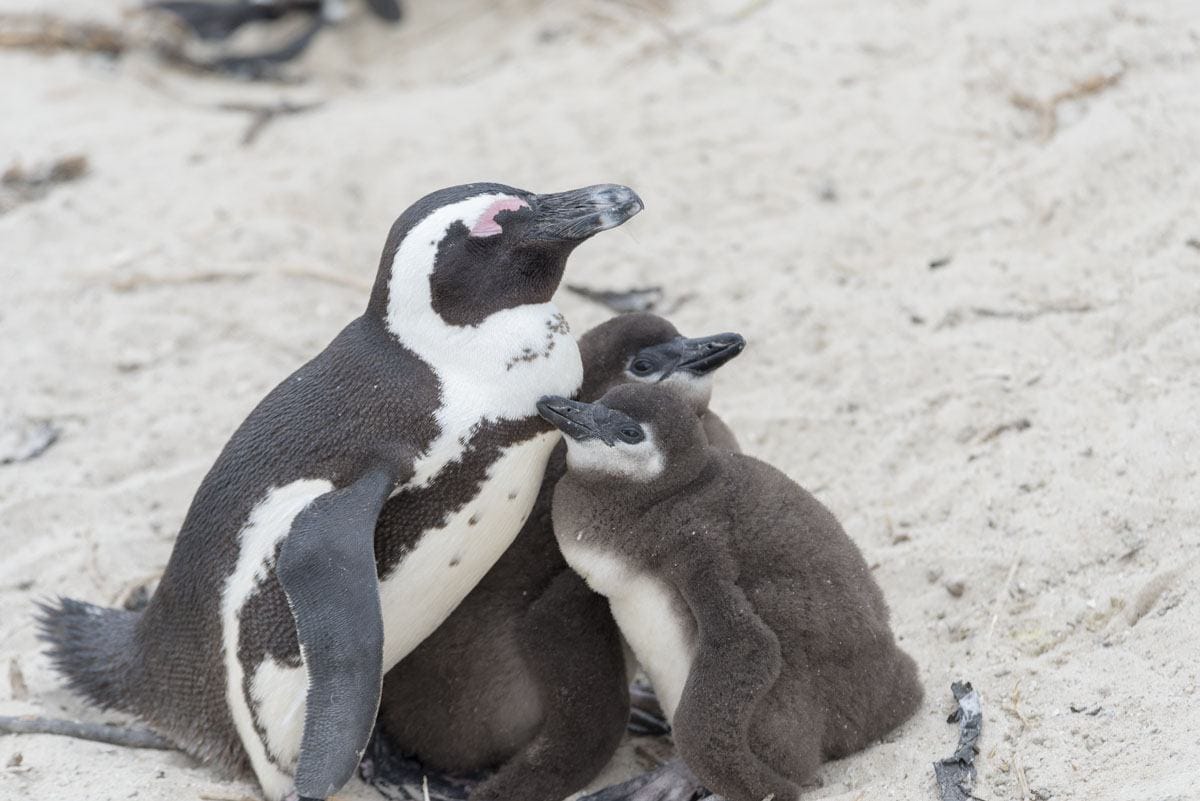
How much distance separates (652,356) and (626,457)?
1.71 ft

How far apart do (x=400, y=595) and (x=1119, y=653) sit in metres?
1.54

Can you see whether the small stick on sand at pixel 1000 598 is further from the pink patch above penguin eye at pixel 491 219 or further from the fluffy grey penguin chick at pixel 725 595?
the pink patch above penguin eye at pixel 491 219

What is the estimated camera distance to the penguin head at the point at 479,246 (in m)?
3.15

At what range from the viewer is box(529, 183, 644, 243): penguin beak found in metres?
3.14

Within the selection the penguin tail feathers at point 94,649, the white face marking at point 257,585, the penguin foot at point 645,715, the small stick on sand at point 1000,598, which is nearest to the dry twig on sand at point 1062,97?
the small stick on sand at point 1000,598

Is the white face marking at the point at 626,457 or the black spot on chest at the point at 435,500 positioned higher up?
the white face marking at the point at 626,457

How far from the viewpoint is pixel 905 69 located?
6094 millimetres

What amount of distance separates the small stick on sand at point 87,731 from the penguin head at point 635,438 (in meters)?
1.34

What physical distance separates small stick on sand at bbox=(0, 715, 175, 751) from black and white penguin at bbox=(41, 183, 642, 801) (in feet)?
1.00

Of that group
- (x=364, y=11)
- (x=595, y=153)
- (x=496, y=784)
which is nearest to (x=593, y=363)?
(x=496, y=784)

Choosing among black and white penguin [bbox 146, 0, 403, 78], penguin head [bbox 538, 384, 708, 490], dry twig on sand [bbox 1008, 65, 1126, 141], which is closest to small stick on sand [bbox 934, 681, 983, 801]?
penguin head [bbox 538, 384, 708, 490]

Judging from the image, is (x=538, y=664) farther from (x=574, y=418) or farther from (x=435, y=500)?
(x=574, y=418)

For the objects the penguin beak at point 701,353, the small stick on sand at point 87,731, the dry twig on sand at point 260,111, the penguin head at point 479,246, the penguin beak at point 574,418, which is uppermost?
the penguin head at point 479,246

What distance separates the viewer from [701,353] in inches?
137
